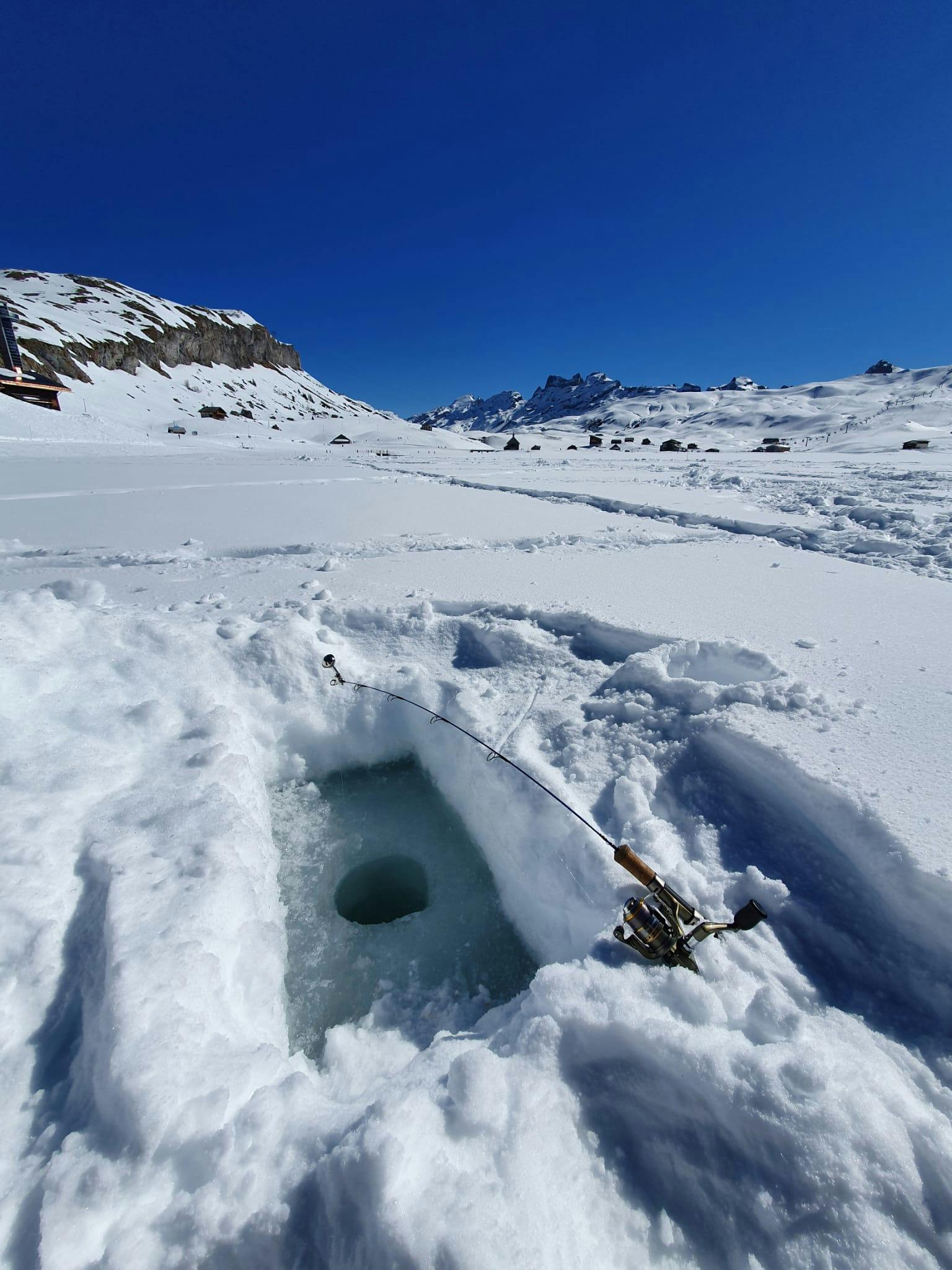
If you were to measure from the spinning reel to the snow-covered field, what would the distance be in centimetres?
8

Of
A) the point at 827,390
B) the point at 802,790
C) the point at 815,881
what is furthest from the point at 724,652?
the point at 827,390

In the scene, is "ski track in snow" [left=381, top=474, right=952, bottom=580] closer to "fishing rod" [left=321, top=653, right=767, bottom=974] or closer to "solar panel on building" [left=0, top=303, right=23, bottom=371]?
"fishing rod" [left=321, top=653, right=767, bottom=974]

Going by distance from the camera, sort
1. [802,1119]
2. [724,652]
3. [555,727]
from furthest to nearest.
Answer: [724,652], [555,727], [802,1119]

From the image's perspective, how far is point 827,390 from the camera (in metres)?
80.8

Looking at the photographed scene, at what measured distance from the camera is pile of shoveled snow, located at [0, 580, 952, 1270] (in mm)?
1516

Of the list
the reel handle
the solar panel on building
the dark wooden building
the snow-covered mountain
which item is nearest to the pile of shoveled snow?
the reel handle

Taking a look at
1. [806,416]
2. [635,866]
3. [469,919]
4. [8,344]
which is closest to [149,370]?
[8,344]

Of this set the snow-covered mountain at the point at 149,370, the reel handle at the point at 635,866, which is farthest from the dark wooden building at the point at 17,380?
the reel handle at the point at 635,866

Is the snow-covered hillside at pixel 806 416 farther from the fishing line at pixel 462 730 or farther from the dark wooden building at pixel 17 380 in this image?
the dark wooden building at pixel 17 380

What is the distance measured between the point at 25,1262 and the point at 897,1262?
7.96ft

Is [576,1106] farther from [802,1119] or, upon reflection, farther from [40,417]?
[40,417]

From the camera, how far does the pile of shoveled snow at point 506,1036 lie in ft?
4.97

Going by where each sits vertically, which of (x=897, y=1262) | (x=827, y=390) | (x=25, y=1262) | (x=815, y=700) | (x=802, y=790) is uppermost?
(x=827, y=390)

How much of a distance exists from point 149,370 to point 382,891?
75.6 meters
